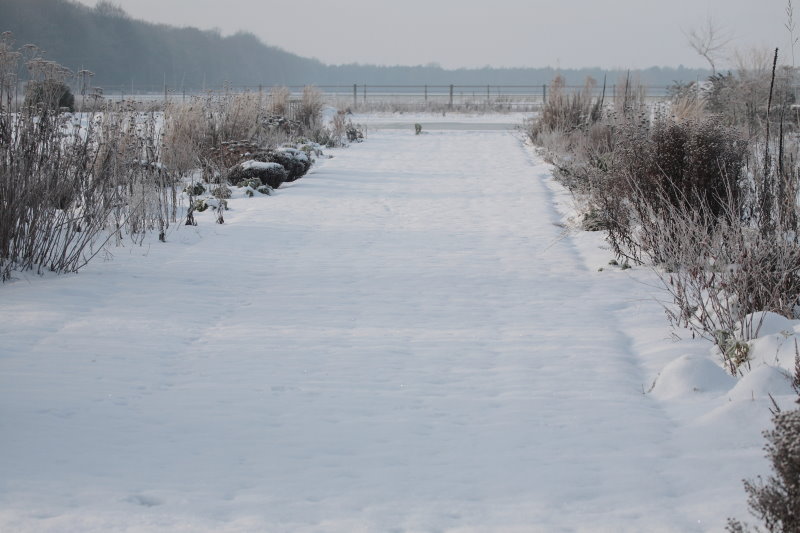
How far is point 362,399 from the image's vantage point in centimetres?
431

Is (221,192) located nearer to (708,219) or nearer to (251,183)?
(251,183)

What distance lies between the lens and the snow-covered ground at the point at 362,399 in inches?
125

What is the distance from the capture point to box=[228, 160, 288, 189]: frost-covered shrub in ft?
41.3

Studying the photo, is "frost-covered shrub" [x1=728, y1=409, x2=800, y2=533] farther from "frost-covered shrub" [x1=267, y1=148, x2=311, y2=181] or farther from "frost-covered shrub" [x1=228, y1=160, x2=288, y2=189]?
"frost-covered shrub" [x1=267, y1=148, x2=311, y2=181]

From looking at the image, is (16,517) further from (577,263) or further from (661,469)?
(577,263)

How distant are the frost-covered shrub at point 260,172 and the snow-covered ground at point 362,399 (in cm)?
478

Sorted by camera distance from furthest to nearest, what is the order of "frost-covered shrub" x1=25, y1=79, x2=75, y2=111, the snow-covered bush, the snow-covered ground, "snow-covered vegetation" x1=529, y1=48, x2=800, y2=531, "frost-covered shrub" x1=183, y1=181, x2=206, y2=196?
1. "frost-covered shrub" x1=183, y1=181, x2=206, y2=196
2. "frost-covered shrub" x1=25, y1=79, x2=75, y2=111
3. the snow-covered bush
4. "snow-covered vegetation" x1=529, y1=48, x2=800, y2=531
5. the snow-covered ground

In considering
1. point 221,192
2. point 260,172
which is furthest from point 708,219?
point 260,172

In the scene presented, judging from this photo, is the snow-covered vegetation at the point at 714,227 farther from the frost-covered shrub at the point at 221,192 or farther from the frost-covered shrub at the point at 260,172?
the frost-covered shrub at the point at 221,192

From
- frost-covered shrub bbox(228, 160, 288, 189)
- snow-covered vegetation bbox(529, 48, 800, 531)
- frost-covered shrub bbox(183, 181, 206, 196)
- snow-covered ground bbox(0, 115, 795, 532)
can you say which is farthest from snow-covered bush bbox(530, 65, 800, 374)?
frost-covered shrub bbox(183, 181, 206, 196)

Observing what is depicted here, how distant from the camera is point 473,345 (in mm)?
5207

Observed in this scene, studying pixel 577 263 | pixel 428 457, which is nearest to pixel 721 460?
pixel 428 457

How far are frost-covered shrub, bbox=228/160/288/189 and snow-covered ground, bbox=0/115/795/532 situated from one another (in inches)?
188

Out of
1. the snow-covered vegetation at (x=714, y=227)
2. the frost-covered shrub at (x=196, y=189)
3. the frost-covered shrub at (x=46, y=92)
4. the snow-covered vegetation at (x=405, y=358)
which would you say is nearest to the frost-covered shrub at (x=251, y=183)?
the frost-covered shrub at (x=196, y=189)
